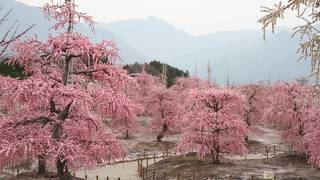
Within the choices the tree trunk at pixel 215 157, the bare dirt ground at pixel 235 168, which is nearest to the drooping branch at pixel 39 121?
the bare dirt ground at pixel 235 168

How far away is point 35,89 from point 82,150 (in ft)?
8.79

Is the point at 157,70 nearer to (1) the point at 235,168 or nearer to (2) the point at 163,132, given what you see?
(2) the point at 163,132

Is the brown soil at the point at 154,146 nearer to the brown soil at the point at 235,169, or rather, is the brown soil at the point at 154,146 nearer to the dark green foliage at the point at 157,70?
the brown soil at the point at 235,169

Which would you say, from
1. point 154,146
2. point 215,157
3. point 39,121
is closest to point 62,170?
point 39,121

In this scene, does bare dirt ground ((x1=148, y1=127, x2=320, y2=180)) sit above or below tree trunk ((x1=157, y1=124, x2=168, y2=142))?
below

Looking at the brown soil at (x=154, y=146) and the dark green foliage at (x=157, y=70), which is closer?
the brown soil at (x=154, y=146)

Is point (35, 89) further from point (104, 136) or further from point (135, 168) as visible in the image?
point (135, 168)

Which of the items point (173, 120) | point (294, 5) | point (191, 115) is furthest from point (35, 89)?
point (173, 120)

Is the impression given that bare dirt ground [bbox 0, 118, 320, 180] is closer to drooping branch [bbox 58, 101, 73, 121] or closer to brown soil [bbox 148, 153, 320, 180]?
brown soil [bbox 148, 153, 320, 180]

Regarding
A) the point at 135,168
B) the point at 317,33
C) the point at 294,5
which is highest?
the point at 294,5

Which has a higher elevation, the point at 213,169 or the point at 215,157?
the point at 215,157

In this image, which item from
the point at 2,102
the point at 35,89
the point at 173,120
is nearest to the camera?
the point at 35,89

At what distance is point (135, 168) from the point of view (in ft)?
136

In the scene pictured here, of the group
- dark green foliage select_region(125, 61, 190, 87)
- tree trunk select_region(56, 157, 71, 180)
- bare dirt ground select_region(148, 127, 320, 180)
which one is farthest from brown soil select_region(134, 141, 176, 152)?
dark green foliage select_region(125, 61, 190, 87)
